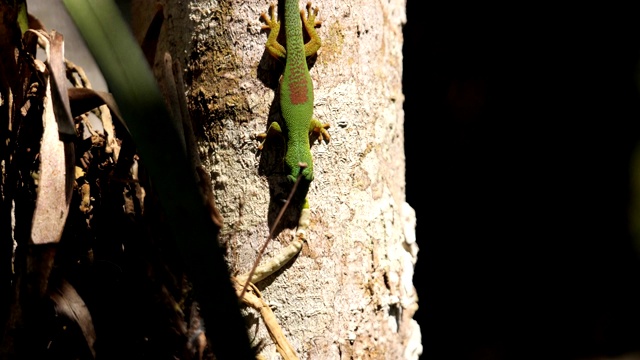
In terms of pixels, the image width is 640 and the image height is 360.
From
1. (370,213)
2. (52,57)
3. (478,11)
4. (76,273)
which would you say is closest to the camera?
(52,57)

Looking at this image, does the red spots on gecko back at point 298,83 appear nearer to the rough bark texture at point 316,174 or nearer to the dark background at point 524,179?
the rough bark texture at point 316,174

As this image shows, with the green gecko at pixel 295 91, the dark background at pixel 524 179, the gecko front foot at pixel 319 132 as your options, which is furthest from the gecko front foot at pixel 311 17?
the dark background at pixel 524 179

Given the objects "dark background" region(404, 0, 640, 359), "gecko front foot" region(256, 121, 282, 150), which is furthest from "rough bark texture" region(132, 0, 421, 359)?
"dark background" region(404, 0, 640, 359)

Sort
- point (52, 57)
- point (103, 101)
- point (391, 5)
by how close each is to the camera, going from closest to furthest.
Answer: point (52, 57) < point (103, 101) < point (391, 5)

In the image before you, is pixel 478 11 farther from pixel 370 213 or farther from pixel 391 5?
pixel 370 213

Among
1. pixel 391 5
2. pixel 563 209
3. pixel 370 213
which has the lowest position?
pixel 563 209

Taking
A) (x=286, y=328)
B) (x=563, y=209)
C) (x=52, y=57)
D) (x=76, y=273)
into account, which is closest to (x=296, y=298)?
(x=286, y=328)

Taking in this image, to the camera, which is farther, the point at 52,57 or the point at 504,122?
the point at 504,122

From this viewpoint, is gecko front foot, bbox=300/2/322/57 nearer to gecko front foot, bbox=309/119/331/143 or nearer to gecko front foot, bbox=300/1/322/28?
gecko front foot, bbox=300/1/322/28
